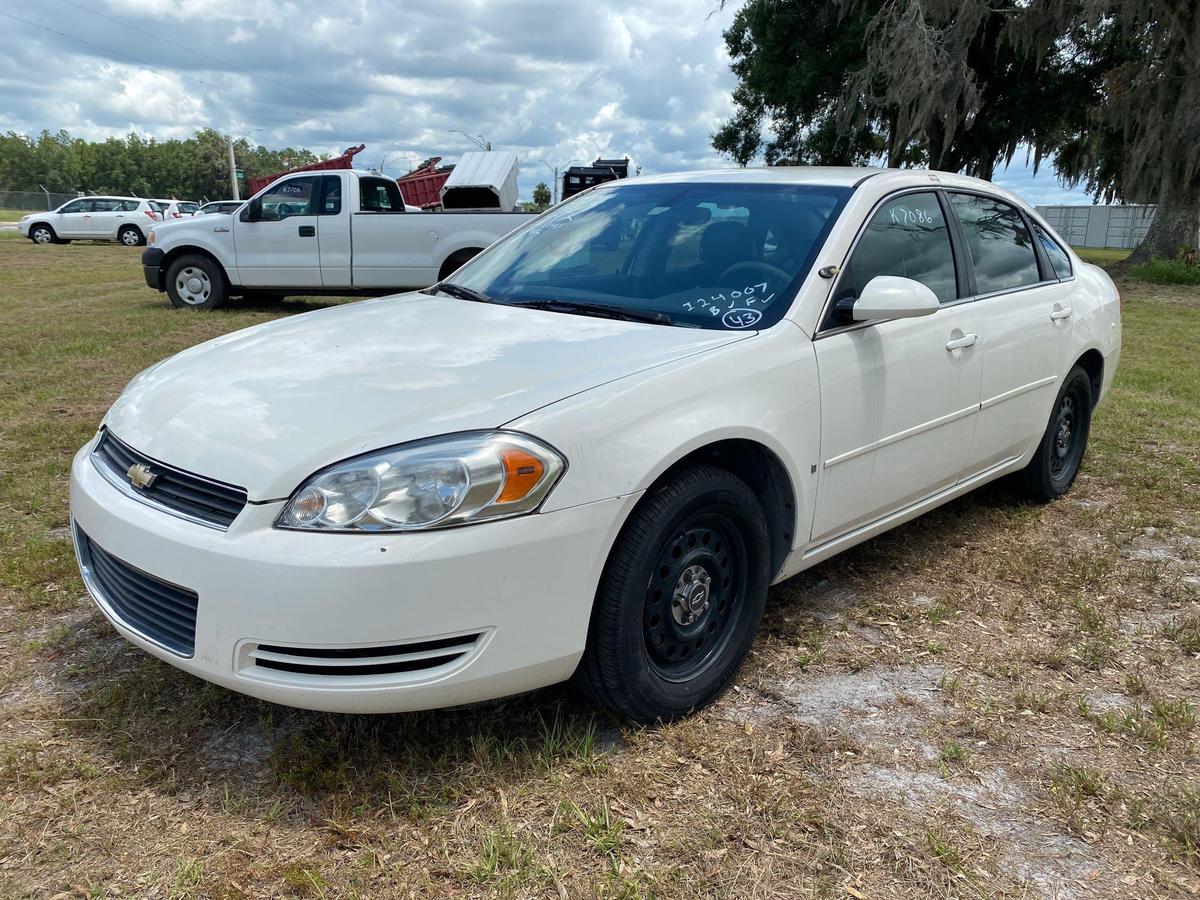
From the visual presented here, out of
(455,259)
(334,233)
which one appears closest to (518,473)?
(455,259)

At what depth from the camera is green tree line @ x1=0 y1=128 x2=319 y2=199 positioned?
107125 mm

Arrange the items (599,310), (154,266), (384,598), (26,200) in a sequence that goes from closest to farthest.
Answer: (384,598), (599,310), (154,266), (26,200)

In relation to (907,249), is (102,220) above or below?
below

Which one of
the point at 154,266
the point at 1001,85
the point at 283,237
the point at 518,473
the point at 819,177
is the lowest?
the point at 154,266

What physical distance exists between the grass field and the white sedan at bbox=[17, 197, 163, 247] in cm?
2885

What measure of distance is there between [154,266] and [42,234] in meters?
20.7

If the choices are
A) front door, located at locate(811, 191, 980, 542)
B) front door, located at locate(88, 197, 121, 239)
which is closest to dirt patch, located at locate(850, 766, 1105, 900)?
front door, located at locate(811, 191, 980, 542)

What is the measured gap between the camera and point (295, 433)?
235 cm

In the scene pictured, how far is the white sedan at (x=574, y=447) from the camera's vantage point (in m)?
2.19

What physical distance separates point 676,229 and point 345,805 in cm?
226

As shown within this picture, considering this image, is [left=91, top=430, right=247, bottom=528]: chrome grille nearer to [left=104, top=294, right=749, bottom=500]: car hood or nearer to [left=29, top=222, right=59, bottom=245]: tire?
[left=104, top=294, right=749, bottom=500]: car hood

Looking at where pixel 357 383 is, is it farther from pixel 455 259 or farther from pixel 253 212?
pixel 253 212

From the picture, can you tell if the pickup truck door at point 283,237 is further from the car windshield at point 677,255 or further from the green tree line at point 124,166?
the green tree line at point 124,166

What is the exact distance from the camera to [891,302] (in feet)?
9.80
